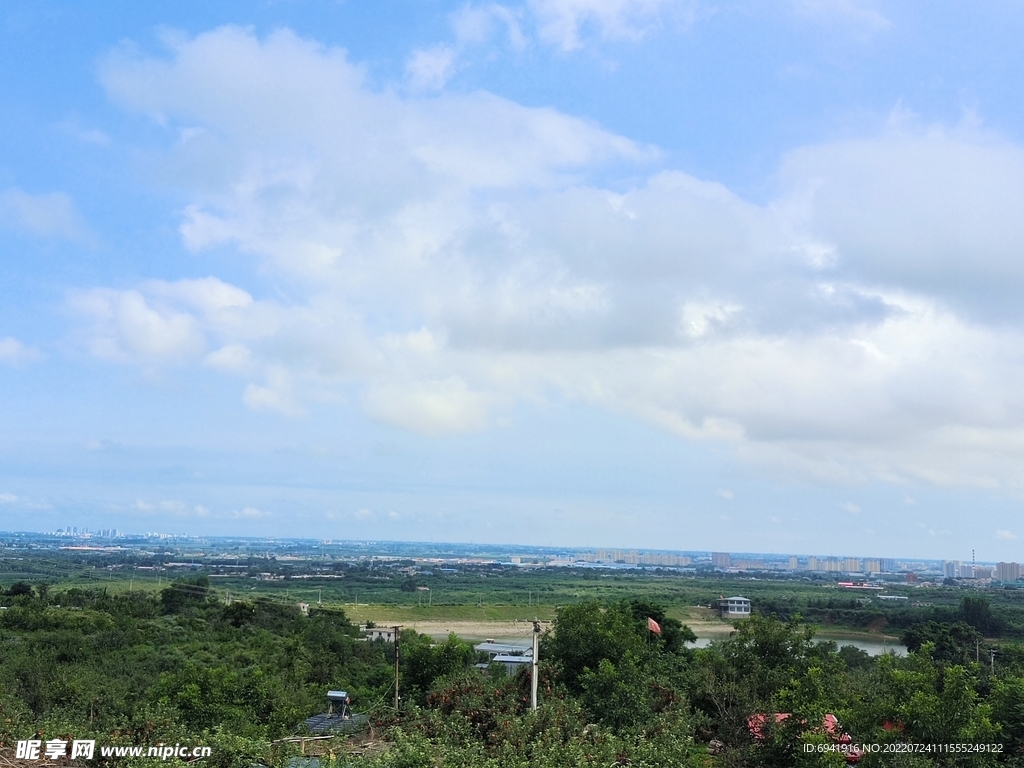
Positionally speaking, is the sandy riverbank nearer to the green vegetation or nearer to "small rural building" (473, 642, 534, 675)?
"small rural building" (473, 642, 534, 675)

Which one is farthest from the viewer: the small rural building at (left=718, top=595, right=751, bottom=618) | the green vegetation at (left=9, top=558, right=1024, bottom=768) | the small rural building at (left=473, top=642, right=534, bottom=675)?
the small rural building at (left=718, top=595, right=751, bottom=618)

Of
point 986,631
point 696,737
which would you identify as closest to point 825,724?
point 696,737

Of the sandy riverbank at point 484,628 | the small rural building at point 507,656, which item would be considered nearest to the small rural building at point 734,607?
the sandy riverbank at point 484,628

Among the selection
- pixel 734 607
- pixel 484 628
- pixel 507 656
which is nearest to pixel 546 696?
pixel 507 656

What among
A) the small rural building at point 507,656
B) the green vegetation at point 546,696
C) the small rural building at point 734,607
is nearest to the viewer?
the green vegetation at point 546,696

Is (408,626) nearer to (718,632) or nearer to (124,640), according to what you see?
(718,632)

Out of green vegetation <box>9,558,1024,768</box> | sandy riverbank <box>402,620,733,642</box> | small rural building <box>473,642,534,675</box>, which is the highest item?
green vegetation <box>9,558,1024,768</box>

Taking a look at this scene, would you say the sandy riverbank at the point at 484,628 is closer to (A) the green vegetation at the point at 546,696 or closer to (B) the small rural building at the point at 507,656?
(B) the small rural building at the point at 507,656

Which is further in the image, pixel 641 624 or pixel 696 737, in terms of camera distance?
pixel 641 624

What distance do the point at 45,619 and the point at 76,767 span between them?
33292 mm

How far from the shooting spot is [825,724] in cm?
1203

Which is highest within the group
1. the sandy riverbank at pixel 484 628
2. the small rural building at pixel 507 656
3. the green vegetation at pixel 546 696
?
the green vegetation at pixel 546 696

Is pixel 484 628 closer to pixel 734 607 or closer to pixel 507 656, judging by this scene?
pixel 734 607

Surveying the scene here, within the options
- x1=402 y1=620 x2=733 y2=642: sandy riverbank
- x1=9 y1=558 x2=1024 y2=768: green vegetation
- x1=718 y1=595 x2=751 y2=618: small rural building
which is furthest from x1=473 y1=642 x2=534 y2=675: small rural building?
x1=718 y1=595 x2=751 y2=618: small rural building
